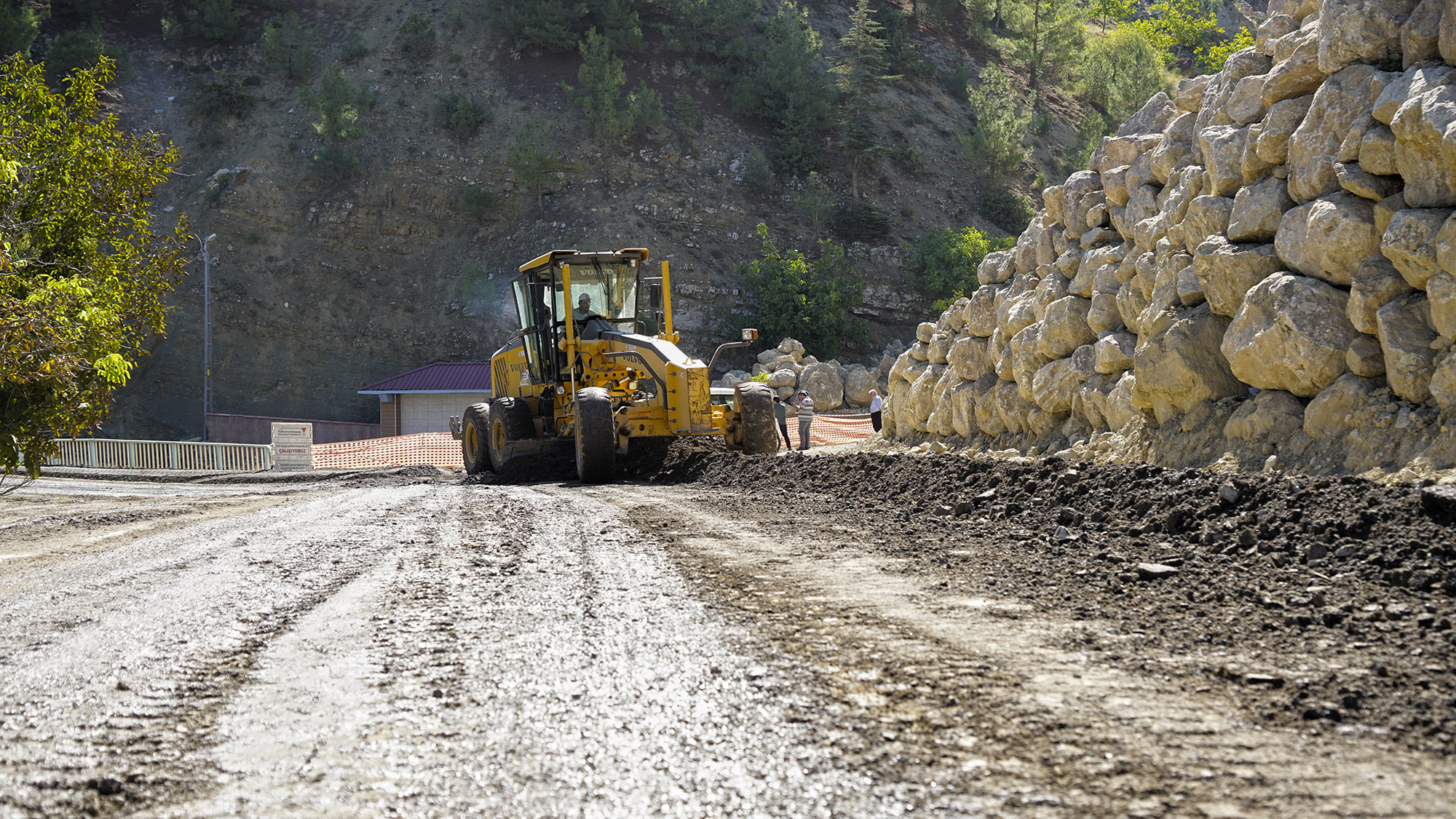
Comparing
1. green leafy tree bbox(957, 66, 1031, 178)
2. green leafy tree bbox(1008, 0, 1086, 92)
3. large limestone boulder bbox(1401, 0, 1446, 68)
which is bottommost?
large limestone boulder bbox(1401, 0, 1446, 68)

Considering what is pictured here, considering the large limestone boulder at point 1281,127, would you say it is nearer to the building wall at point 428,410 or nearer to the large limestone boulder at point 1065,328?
the large limestone boulder at point 1065,328

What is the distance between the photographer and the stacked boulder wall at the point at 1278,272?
19.2 feet

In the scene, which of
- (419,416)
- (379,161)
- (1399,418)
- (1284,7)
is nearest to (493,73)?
(379,161)

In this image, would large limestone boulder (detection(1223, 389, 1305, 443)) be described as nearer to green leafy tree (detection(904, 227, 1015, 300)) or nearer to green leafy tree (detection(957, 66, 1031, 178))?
green leafy tree (detection(904, 227, 1015, 300))

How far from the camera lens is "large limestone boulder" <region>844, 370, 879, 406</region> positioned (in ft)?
114

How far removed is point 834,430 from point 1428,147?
20870 mm

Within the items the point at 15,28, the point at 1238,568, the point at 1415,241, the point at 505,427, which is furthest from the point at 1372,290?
the point at 15,28

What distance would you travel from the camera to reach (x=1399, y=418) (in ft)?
19.1

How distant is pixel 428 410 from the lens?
38625 millimetres

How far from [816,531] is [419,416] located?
114 ft

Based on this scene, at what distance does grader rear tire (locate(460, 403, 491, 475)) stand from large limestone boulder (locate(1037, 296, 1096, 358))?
9.42m

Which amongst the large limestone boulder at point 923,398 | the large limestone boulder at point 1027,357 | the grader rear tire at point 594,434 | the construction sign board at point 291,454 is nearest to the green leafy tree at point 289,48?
the construction sign board at point 291,454

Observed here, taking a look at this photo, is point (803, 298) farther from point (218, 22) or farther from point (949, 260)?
point (218, 22)

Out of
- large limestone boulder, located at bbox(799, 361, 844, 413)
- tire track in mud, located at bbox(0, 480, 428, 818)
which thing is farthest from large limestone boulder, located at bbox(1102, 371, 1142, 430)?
large limestone boulder, located at bbox(799, 361, 844, 413)
